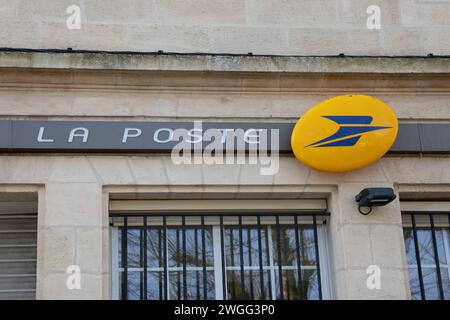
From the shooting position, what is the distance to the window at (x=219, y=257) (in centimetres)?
845

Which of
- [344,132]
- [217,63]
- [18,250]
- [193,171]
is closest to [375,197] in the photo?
[344,132]

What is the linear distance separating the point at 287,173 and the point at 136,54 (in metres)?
1.96

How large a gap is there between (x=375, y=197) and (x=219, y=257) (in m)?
1.71

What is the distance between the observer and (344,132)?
828cm

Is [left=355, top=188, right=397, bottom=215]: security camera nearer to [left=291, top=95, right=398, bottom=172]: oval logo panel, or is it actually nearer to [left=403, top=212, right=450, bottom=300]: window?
[left=291, top=95, right=398, bottom=172]: oval logo panel

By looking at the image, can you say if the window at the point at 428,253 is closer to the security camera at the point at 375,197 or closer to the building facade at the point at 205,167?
the building facade at the point at 205,167

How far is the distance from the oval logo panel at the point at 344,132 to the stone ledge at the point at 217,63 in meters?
0.50

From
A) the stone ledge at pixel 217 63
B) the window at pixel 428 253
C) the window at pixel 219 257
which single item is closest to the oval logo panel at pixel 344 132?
the stone ledge at pixel 217 63

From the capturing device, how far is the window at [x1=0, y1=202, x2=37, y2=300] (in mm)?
8570

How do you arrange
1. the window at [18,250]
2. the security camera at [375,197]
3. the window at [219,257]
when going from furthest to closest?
the window at [18,250], the window at [219,257], the security camera at [375,197]

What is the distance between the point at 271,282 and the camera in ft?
28.1

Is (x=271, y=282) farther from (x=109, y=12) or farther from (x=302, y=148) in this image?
(x=109, y=12)

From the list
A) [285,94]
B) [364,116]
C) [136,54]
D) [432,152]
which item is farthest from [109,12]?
[432,152]

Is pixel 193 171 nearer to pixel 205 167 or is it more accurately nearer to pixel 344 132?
pixel 205 167
